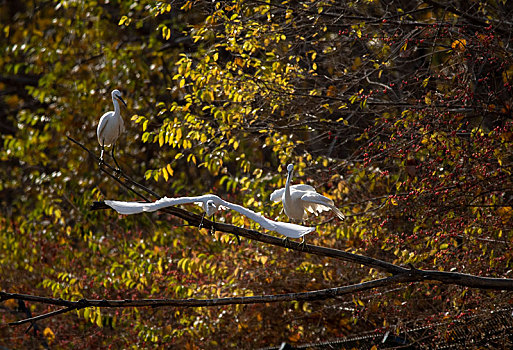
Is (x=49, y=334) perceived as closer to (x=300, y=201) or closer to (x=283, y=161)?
(x=283, y=161)

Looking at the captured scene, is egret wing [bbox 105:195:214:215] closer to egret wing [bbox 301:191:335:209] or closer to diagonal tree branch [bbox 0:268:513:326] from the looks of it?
diagonal tree branch [bbox 0:268:513:326]

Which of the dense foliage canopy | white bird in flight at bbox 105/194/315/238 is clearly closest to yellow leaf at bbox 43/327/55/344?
the dense foliage canopy

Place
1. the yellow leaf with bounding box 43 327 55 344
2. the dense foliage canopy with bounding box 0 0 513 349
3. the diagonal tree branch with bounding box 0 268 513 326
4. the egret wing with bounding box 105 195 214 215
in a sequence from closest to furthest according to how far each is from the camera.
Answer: the egret wing with bounding box 105 195 214 215 < the diagonal tree branch with bounding box 0 268 513 326 < the dense foliage canopy with bounding box 0 0 513 349 < the yellow leaf with bounding box 43 327 55 344

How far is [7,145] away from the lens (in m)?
12.4

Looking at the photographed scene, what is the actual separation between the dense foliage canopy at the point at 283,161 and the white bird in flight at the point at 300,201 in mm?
677

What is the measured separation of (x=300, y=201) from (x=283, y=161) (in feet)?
5.63

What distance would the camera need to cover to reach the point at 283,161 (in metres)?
6.57

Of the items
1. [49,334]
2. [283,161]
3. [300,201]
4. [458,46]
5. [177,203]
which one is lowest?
[49,334]

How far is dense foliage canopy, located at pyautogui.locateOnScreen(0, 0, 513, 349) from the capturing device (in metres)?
5.42

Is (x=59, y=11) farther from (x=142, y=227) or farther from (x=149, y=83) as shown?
(x=142, y=227)

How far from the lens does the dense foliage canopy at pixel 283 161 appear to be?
213 inches

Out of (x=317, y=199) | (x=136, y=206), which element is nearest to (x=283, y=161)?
(x=317, y=199)

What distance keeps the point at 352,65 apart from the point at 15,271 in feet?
17.4

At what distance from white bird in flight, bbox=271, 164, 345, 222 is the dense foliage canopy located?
677mm
